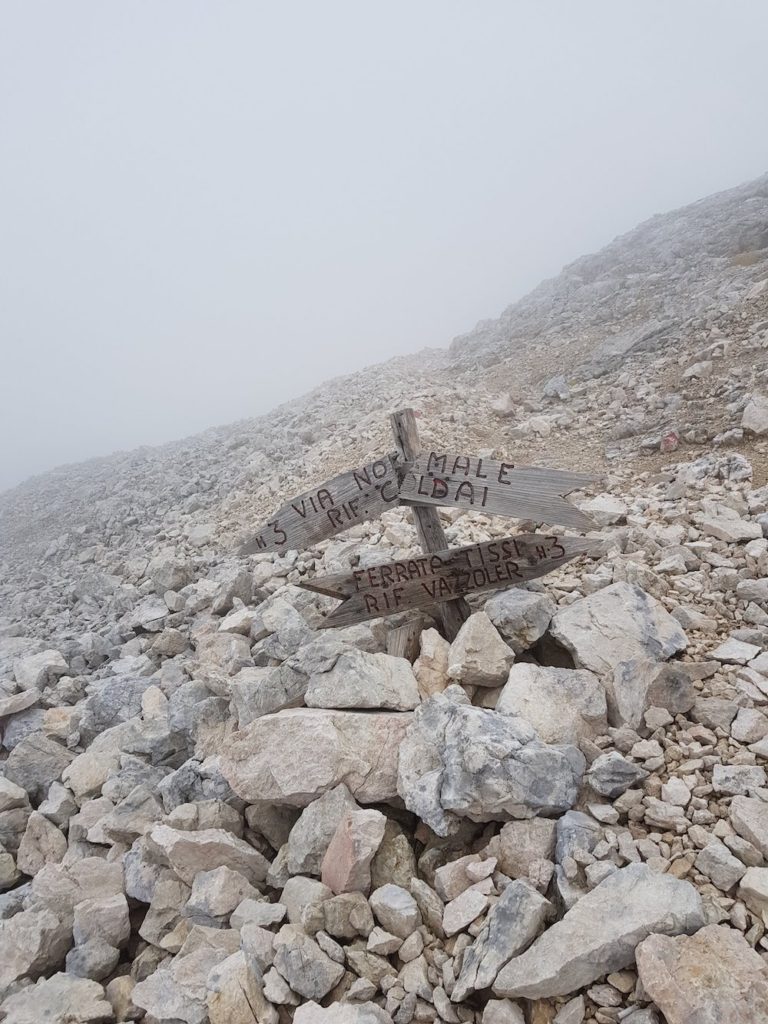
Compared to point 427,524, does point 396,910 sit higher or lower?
lower

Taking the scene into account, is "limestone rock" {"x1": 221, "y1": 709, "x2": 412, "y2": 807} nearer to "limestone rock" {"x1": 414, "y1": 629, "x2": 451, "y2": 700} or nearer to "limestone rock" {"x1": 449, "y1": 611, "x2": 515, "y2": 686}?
"limestone rock" {"x1": 414, "y1": 629, "x2": 451, "y2": 700}

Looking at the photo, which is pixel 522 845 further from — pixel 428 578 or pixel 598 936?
pixel 428 578

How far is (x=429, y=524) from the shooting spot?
499 cm

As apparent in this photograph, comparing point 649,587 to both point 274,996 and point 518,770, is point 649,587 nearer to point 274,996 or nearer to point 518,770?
point 518,770

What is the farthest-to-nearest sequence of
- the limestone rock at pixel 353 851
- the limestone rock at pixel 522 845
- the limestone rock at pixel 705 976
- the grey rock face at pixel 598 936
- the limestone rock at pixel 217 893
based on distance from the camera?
1. the limestone rock at pixel 217 893
2. the limestone rock at pixel 353 851
3. the limestone rock at pixel 522 845
4. the grey rock face at pixel 598 936
5. the limestone rock at pixel 705 976

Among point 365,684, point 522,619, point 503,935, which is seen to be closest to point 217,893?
point 365,684

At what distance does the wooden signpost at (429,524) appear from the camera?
4.57 metres

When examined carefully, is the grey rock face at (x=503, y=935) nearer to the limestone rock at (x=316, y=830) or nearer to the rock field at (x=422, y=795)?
the rock field at (x=422, y=795)

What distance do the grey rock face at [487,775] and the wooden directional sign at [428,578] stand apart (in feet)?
4.39

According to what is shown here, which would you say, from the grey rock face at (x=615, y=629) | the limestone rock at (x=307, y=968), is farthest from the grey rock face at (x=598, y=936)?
the grey rock face at (x=615, y=629)

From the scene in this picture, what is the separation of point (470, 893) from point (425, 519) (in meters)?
2.79

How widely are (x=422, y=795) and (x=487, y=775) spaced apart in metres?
0.44

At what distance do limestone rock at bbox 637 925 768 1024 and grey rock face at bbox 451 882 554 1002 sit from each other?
18.8 inches

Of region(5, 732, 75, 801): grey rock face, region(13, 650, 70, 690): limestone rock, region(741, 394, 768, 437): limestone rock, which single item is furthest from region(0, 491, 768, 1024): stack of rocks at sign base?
region(741, 394, 768, 437): limestone rock
